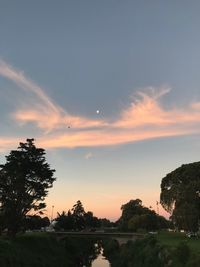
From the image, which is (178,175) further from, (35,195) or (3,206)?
(3,206)

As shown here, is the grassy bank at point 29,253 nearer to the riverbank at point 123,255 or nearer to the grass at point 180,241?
the riverbank at point 123,255

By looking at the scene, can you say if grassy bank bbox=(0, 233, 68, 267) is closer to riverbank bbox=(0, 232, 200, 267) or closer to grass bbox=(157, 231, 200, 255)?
riverbank bbox=(0, 232, 200, 267)

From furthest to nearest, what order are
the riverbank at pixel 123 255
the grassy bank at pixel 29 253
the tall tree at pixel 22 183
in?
the tall tree at pixel 22 183
the grassy bank at pixel 29 253
the riverbank at pixel 123 255

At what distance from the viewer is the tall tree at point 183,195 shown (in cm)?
8662

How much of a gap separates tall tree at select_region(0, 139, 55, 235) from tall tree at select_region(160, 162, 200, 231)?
2449 centimetres

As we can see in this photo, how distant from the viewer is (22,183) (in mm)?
87625

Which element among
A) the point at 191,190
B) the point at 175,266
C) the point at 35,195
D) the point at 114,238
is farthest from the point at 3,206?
the point at 114,238

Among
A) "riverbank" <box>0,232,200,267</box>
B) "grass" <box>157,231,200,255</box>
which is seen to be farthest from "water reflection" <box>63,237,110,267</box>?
"grass" <box>157,231,200,255</box>

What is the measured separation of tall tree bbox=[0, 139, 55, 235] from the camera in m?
85.9

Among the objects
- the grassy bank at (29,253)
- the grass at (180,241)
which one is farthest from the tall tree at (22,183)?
the grass at (180,241)

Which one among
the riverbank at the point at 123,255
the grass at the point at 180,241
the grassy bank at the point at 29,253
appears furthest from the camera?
Result: the grassy bank at the point at 29,253

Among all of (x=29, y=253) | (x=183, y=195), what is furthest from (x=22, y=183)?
(x=183, y=195)

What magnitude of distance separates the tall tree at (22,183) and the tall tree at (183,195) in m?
24.5

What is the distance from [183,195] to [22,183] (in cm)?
3092
